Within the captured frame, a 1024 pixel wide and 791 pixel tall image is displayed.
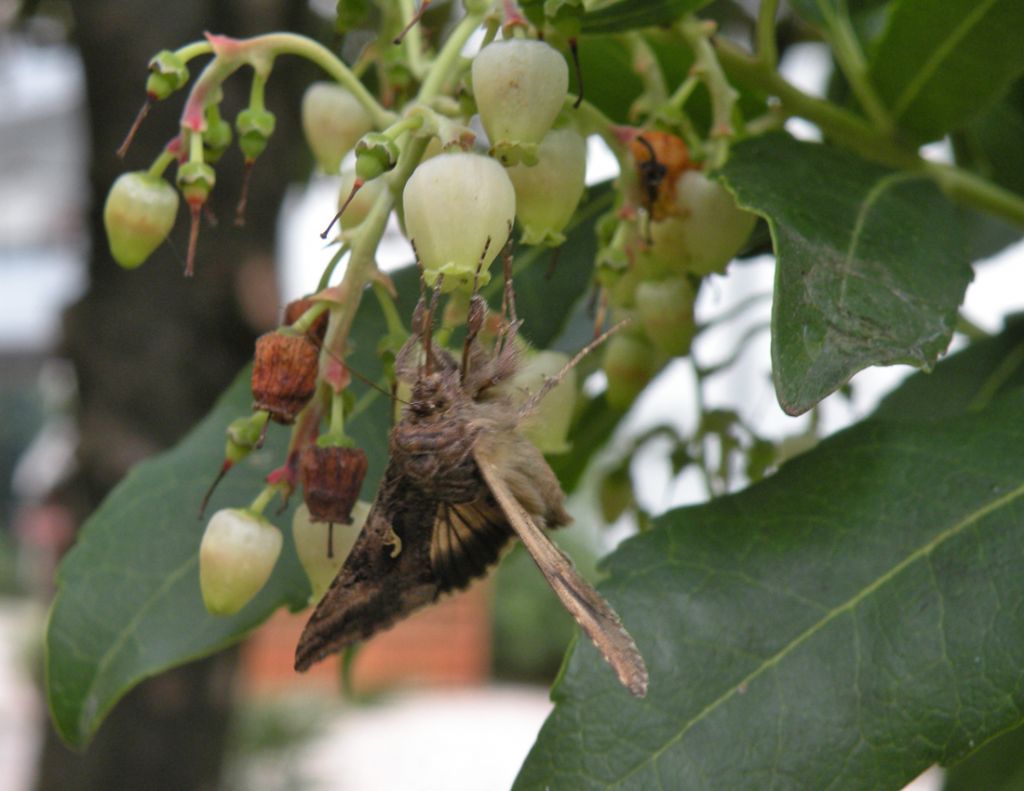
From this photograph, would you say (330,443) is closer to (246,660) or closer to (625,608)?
(625,608)

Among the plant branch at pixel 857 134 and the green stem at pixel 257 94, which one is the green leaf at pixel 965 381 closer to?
the plant branch at pixel 857 134

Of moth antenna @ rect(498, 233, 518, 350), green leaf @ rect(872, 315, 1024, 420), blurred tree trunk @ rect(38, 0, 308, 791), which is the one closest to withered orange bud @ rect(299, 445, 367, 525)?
moth antenna @ rect(498, 233, 518, 350)

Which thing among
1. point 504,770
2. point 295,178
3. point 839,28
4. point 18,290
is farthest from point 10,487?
point 839,28

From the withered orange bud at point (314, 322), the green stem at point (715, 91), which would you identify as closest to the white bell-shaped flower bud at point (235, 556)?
the withered orange bud at point (314, 322)

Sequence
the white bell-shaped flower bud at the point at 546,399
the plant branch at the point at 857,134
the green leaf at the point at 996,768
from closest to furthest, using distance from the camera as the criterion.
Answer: the white bell-shaped flower bud at the point at 546,399, the plant branch at the point at 857,134, the green leaf at the point at 996,768

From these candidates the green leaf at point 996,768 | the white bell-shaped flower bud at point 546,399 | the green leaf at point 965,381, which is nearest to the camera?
the white bell-shaped flower bud at point 546,399

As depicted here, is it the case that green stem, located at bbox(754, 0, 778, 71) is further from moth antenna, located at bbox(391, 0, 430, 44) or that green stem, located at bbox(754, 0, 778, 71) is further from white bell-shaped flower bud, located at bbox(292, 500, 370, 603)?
white bell-shaped flower bud, located at bbox(292, 500, 370, 603)

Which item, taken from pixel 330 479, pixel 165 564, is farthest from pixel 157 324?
pixel 330 479

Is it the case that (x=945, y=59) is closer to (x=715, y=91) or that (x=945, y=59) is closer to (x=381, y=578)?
(x=715, y=91)
